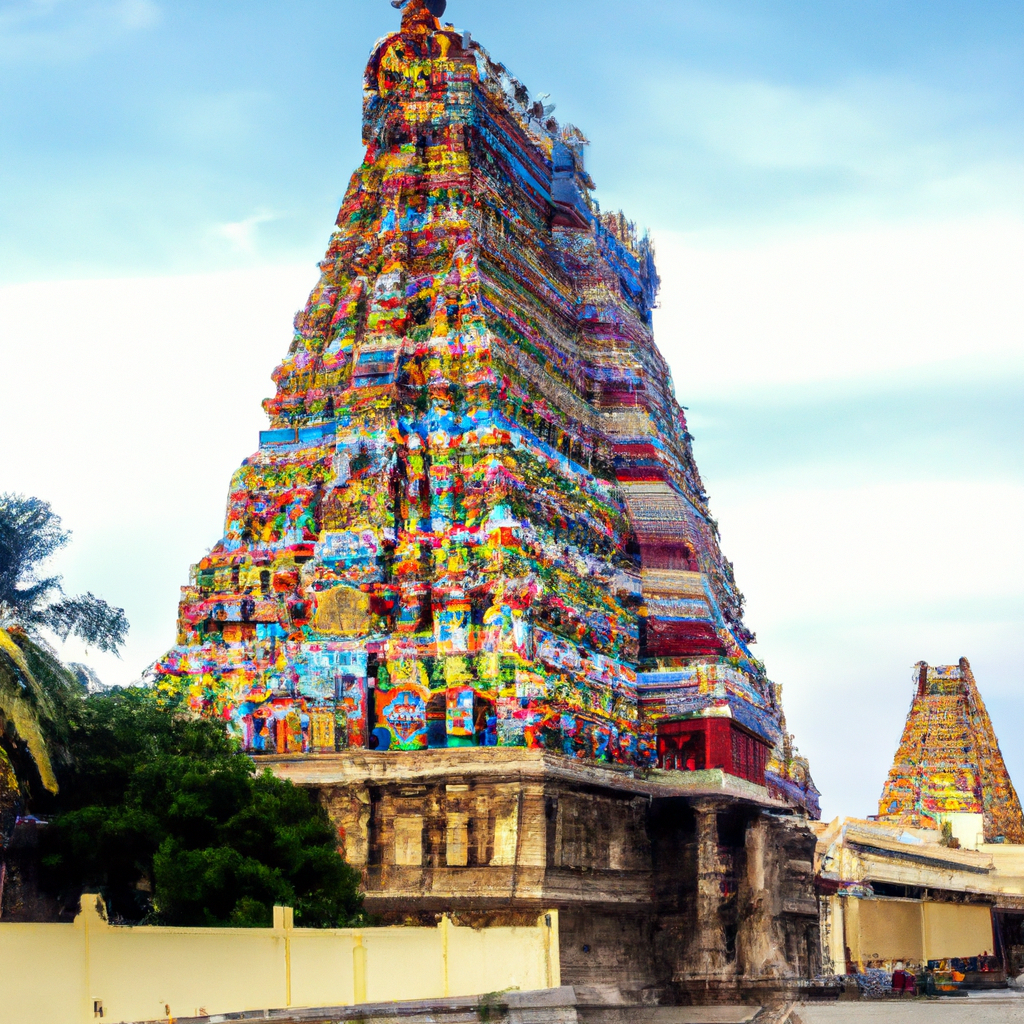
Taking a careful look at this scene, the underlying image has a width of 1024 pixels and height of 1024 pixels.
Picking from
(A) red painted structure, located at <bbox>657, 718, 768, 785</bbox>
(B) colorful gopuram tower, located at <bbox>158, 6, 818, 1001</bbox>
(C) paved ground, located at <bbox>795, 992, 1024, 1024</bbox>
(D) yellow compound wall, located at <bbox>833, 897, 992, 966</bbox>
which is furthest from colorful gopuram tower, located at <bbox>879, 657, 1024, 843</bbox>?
(A) red painted structure, located at <bbox>657, 718, 768, 785</bbox>

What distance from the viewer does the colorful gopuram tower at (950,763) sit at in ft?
202

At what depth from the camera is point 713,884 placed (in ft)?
103

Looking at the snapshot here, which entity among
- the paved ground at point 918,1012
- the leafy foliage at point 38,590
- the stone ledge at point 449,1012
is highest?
the leafy foliage at point 38,590

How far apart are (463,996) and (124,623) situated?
46.1 ft

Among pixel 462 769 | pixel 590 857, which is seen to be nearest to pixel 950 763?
pixel 590 857

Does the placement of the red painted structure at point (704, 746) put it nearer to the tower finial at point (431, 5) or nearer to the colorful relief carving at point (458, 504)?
the colorful relief carving at point (458, 504)

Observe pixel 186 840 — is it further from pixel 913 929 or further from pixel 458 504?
pixel 913 929

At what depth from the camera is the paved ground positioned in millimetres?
29625

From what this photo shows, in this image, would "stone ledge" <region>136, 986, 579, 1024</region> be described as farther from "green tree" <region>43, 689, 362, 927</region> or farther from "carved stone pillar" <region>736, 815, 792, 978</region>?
"carved stone pillar" <region>736, 815, 792, 978</region>

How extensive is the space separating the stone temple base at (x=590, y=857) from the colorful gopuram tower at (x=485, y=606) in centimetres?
6

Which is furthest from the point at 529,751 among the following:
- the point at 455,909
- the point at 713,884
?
the point at 713,884

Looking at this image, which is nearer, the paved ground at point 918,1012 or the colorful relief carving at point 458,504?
the paved ground at point 918,1012

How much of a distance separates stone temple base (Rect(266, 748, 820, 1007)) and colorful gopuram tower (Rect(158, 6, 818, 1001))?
0.06 meters

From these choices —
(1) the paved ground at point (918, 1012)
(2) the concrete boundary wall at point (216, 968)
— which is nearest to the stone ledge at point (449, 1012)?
(2) the concrete boundary wall at point (216, 968)
